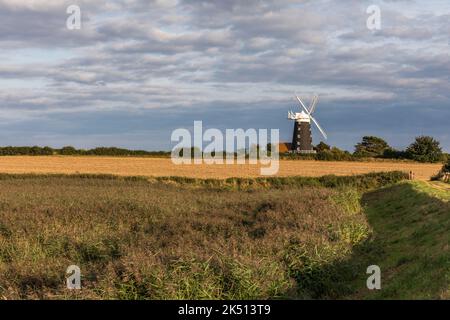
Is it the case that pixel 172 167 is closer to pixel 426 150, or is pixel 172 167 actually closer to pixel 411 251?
pixel 426 150

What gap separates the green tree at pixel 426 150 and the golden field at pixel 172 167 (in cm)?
519

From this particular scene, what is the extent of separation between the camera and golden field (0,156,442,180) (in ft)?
210

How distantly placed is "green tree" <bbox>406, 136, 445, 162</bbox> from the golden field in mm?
5194

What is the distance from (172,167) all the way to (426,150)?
34411mm

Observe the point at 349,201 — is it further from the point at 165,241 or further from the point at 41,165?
the point at 41,165

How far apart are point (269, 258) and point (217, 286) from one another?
7.87 ft

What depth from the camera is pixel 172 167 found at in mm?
70062

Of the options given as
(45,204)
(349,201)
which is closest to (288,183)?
(349,201)

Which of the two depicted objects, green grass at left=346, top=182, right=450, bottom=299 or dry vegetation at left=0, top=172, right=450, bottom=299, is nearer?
dry vegetation at left=0, top=172, right=450, bottom=299

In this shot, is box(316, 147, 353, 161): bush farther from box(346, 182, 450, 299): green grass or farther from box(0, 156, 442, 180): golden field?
box(346, 182, 450, 299): green grass

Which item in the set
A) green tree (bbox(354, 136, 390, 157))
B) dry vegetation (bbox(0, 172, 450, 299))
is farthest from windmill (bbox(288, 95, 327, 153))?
dry vegetation (bbox(0, 172, 450, 299))

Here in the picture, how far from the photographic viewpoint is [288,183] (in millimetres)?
54406
